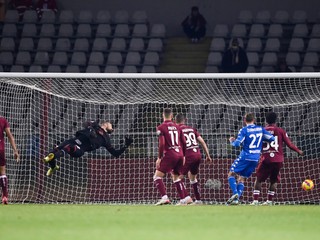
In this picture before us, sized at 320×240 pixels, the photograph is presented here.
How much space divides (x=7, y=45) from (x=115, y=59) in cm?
284

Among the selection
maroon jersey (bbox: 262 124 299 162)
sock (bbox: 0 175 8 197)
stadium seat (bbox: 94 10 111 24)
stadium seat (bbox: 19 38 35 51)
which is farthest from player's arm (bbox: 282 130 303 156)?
stadium seat (bbox: 19 38 35 51)

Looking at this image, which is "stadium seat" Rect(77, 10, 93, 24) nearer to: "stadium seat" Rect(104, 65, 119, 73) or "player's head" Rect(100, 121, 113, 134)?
"stadium seat" Rect(104, 65, 119, 73)

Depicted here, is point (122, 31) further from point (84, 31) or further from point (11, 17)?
point (11, 17)

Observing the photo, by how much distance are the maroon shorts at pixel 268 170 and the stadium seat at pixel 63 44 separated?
877cm

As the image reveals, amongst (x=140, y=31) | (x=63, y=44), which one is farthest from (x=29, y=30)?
(x=140, y=31)

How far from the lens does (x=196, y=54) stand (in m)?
25.5

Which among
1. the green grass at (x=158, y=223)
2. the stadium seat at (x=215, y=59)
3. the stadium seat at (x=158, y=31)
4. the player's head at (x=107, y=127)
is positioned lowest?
the green grass at (x=158, y=223)

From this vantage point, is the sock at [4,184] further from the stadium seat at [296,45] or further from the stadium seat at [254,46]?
the stadium seat at [296,45]

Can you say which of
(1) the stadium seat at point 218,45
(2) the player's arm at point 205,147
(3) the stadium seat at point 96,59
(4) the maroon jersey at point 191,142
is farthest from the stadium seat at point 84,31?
(2) the player's arm at point 205,147

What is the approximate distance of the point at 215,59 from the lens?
79.5 feet

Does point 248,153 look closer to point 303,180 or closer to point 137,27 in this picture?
point 303,180

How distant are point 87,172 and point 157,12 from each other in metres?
8.59

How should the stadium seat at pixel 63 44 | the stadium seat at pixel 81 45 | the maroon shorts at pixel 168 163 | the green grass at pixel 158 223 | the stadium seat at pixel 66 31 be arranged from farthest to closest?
the stadium seat at pixel 66 31 < the stadium seat at pixel 63 44 < the stadium seat at pixel 81 45 < the maroon shorts at pixel 168 163 < the green grass at pixel 158 223

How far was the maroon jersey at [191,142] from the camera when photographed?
17750 mm
